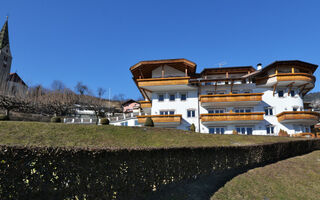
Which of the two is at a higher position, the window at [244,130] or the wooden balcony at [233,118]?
the wooden balcony at [233,118]

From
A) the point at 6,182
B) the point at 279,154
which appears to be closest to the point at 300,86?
the point at 279,154

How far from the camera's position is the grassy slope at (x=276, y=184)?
12.9 meters

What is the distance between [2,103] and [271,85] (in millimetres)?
51954

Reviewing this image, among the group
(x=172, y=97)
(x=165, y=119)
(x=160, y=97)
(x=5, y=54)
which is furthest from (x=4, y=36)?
(x=165, y=119)

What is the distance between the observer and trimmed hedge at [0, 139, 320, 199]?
22.1 ft

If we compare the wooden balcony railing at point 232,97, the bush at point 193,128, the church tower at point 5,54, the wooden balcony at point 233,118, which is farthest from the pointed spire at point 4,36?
the wooden balcony at point 233,118

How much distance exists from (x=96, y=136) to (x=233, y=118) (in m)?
23.5

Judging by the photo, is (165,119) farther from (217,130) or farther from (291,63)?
(291,63)

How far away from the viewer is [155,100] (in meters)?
41.1

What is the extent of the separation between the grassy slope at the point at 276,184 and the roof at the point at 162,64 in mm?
24105

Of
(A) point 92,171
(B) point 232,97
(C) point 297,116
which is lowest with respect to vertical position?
(A) point 92,171

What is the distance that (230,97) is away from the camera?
124ft

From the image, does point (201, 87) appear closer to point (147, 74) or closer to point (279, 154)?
point (147, 74)

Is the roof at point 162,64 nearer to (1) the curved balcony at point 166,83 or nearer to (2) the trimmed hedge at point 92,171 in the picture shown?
(1) the curved balcony at point 166,83
